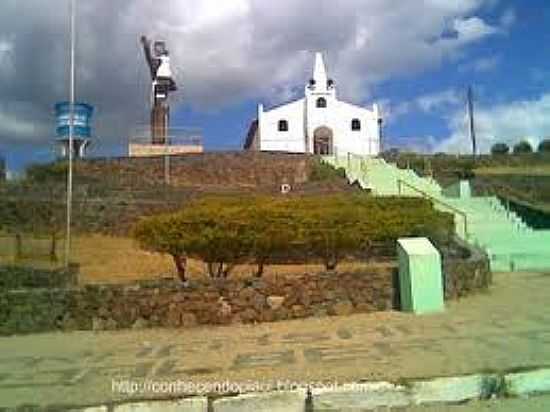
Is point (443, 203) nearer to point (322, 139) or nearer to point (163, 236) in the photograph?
point (163, 236)

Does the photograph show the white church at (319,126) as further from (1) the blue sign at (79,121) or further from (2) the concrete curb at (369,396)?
(2) the concrete curb at (369,396)

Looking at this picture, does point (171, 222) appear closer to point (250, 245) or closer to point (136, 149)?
point (250, 245)

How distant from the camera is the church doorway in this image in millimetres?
54522

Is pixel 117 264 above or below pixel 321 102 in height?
below

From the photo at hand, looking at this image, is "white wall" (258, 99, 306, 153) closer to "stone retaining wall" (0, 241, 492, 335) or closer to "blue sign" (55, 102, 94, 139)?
"blue sign" (55, 102, 94, 139)

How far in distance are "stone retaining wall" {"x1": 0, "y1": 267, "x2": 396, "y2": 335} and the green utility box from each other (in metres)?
1.18

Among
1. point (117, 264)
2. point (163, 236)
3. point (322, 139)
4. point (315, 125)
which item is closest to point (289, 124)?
point (315, 125)

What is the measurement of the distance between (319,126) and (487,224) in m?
34.7

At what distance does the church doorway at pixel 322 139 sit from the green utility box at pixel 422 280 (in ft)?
140

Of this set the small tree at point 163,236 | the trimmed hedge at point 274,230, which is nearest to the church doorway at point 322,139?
the trimmed hedge at point 274,230

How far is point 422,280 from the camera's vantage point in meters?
11.7

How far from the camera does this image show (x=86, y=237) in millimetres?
23125

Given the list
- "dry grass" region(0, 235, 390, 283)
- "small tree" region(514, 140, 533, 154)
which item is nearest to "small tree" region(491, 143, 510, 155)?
"small tree" region(514, 140, 533, 154)

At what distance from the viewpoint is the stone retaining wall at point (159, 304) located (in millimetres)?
11805
